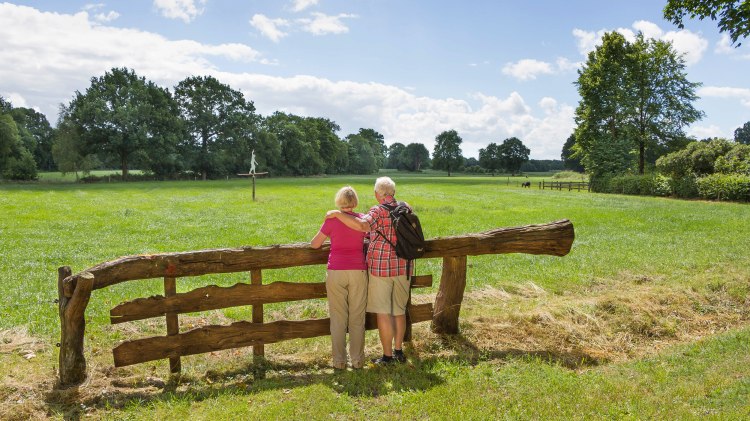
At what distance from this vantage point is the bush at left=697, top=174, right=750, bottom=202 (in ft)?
123

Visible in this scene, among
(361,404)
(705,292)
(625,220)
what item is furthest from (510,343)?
(625,220)

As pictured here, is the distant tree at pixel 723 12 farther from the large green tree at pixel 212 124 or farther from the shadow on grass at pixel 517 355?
the large green tree at pixel 212 124

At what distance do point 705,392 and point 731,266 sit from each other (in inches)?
386

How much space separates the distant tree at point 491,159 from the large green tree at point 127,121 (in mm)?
96710

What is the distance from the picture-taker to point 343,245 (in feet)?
20.3

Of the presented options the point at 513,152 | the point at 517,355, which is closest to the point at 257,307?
the point at 517,355

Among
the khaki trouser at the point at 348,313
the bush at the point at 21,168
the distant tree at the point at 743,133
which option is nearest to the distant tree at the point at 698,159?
the khaki trouser at the point at 348,313

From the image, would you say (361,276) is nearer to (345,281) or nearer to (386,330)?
(345,281)

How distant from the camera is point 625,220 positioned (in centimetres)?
2573

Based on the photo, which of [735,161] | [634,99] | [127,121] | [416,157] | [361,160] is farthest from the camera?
[416,157]

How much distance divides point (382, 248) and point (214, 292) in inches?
89.3

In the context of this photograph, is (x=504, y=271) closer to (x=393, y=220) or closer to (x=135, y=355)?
(x=393, y=220)

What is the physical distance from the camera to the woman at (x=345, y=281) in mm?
6188

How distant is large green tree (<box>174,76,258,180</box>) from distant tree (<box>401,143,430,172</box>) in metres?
99.8
